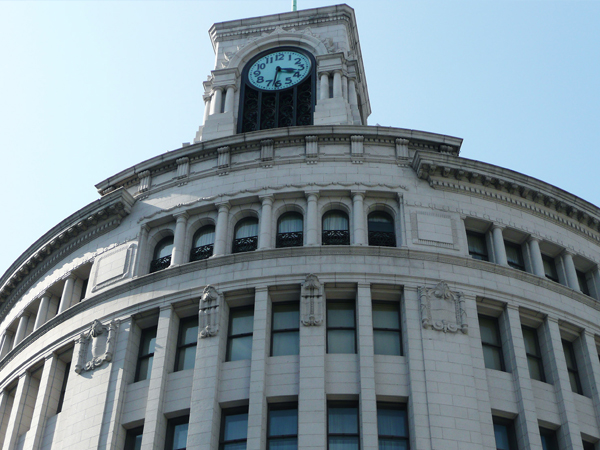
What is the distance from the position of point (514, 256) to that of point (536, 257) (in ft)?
3.57

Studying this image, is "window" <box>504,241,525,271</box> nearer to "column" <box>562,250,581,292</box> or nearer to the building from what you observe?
the building

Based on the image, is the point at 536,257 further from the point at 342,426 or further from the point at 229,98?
the point at 229,98

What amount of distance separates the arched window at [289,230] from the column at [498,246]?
7.76 meters

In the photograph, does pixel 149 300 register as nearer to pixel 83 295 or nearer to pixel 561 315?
pixel 83 295

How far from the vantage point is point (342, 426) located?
98.8 feet

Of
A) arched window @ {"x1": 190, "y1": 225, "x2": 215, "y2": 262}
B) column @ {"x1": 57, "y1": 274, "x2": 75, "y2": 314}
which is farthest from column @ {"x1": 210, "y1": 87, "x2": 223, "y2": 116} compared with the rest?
column @ {"x1": 57, "y1": 274, "x2": 75, "y2": 314}

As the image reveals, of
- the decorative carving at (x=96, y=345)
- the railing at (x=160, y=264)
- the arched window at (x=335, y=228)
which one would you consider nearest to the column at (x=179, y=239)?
the railing at (x=160, y=264)

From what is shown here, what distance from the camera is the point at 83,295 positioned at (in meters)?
39.0

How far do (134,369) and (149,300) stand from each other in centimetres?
272

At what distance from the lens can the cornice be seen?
3884cm

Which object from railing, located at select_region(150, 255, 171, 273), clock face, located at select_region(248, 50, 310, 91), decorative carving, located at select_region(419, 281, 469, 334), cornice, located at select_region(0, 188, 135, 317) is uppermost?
clock face, located at select_region(248, 50, 310, 91)

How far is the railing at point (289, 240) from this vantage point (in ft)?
117

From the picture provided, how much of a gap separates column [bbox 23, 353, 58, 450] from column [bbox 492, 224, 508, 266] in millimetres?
18026

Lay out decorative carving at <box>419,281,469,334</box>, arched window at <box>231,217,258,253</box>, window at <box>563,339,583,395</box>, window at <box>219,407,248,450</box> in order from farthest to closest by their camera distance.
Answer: arched window at <box>231,217,258,253</box>, window at <box>563,339,583,395</box>, decorative carving at <box>419,281,469,334</box>, window at <box>219,407,248,450</box>
